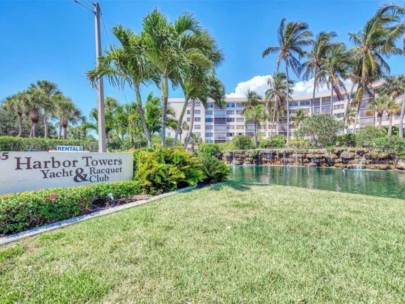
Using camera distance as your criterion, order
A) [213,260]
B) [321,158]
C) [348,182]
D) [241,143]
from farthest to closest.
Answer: [241,143], [321,158], [348,182], [213,260]

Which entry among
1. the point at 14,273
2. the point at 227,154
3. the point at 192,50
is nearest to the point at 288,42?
the point at 227,154

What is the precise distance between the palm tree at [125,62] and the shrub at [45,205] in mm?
3965

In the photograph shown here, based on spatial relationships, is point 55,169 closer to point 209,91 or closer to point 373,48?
point 209,91

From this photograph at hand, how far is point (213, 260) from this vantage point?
2652 millimetres

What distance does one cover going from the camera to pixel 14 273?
7.81 feet

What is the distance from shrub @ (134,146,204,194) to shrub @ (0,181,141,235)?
4.88ft

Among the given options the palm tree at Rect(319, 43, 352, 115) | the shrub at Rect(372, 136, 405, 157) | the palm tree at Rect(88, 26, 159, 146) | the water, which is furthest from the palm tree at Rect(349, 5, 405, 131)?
the palm tree at Rect(88, 26, 159, 146)

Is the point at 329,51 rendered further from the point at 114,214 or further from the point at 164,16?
the point at 114,214

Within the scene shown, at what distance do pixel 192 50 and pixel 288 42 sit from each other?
25.6 meters

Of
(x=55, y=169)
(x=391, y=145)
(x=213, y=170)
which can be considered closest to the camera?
(x=55, y=169)

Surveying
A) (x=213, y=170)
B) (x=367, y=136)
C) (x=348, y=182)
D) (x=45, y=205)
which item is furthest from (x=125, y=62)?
(x=367, y=136)

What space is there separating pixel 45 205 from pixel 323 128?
101 feet

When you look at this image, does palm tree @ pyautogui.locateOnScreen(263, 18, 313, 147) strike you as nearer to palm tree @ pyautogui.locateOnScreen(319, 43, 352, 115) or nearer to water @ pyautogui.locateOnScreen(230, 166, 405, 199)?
palm tree @ pyautogui.locateOnScreen(319, 43, 352, 115)

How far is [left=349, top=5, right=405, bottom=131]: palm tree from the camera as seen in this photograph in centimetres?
2355
